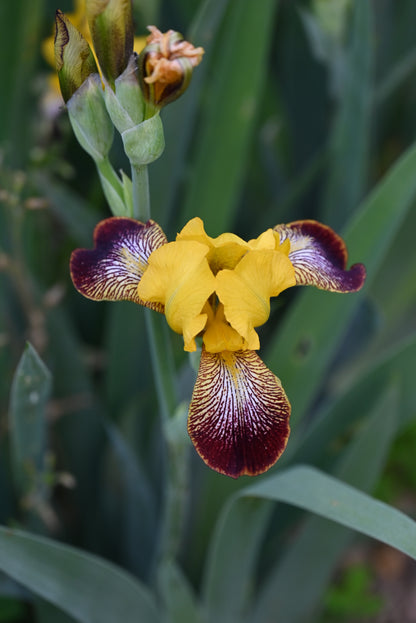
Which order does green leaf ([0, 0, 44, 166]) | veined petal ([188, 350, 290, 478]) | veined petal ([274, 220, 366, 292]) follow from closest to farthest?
1. veined petal ([188, 350, 290, 478])
2. veined petal ([274, 220, 366, 292])
3. green leaf ([0, 0, 44, 166])

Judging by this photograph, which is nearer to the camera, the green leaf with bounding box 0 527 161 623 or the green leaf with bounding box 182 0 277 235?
the green leaf with bounding box 0 527 161 623

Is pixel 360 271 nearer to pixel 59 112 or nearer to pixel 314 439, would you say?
pixel 314 439

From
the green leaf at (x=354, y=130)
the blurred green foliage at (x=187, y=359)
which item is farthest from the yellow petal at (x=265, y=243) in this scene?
the green leaf at (x=354, y=130)

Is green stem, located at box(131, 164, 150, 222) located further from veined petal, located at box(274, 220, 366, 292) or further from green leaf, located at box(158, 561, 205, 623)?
green leaf, located at box(158, 561, 205, 623)

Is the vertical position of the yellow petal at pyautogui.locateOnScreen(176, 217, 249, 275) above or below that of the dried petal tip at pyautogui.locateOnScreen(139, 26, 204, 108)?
below

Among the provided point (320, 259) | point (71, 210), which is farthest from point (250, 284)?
point (71, 210)

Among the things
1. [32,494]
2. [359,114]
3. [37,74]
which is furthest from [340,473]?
[37,74]

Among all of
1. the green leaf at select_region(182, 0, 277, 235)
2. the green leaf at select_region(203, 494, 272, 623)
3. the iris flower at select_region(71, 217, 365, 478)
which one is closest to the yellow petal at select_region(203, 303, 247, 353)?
the iris flower at select_region(71, 217, 365, 478)
